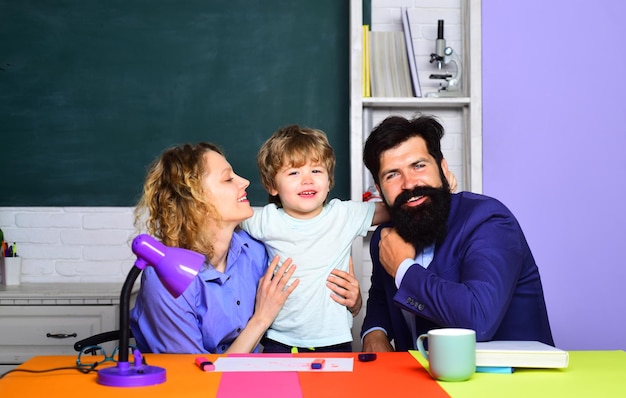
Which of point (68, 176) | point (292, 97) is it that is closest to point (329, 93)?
→ point (292, 97)

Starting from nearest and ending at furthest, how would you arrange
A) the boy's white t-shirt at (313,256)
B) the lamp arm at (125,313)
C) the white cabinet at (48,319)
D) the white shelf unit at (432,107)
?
1. the lamp arm at (125,313)
2. the boy's white t-shirt at (313,256)
3. the white cabinet at (48,319)
4. the white shelf unit at (432,107)

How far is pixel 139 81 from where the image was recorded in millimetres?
3838

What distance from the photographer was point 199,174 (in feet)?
8.03

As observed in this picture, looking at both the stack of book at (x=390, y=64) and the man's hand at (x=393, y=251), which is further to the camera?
the stack of book at (x=390, y=64)

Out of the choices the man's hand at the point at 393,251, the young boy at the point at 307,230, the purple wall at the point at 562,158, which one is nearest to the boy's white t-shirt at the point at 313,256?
the young boy at the point at 307,230

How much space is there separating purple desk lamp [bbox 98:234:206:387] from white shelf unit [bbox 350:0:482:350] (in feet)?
6.43

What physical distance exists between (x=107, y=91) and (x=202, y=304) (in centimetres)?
188

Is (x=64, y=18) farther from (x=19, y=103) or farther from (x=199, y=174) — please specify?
(x=199, y=174)

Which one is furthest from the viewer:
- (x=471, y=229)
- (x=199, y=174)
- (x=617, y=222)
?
(x=617, y=222)

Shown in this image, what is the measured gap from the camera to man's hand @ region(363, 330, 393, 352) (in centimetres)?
245

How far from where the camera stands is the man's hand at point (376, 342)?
8.05 ft

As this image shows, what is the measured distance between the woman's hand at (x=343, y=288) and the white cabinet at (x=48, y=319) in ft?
3.77

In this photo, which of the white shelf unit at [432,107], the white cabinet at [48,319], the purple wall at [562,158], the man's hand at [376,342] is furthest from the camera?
the purple wall at [562,158]

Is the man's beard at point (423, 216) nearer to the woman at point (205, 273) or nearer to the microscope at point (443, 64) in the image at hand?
the woman at point (205, 273)
